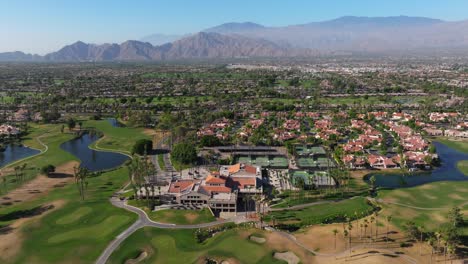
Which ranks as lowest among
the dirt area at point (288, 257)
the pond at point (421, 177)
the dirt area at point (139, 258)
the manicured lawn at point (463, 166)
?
the dirt area at point (139, 258)

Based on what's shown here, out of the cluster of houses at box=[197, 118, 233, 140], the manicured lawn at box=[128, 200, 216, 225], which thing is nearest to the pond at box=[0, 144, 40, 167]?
the cluster of houses at box=[197, 118, 233, 140]

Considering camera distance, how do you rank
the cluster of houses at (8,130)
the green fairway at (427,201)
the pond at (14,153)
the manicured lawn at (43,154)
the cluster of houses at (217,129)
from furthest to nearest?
the cluster of houses at (8,130)
the cluster of houses at (217,129)
the pond at (14,153)
the manicured lawn at (43,154)
the green fairway at (427,201)

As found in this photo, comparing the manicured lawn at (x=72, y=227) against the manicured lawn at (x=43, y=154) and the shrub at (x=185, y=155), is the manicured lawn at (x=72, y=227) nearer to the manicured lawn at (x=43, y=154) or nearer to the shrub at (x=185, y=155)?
the manicured lawn at (x=43, y=154)

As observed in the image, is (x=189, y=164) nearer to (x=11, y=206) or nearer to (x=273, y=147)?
(x=273, y=147)

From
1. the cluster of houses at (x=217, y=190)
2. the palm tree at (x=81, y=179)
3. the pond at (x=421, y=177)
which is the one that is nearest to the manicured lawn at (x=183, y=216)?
the cluster of houses at (x=217, y=190)

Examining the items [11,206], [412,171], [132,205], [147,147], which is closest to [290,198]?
[132,205]

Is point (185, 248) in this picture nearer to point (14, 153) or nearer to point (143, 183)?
point (143, 183)

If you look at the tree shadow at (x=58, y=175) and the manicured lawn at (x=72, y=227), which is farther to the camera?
the tree shadow at (x=58, y=175)
